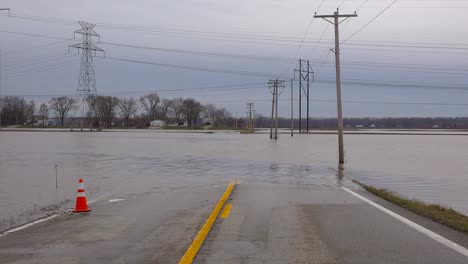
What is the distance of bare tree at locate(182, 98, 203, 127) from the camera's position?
7136 inches

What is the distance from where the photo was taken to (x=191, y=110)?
595 feet

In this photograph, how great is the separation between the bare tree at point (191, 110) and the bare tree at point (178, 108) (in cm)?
182

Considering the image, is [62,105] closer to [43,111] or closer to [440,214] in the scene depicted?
[43,111]

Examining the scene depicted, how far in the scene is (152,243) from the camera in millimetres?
7473

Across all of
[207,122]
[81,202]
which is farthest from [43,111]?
[81,202]

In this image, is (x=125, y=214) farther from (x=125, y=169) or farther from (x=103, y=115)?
(x=103, y=115)

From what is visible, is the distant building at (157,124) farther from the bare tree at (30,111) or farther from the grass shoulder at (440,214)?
the grass shoulder at (440,214)

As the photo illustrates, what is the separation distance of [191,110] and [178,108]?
230 inches

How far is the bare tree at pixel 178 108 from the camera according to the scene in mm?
184125

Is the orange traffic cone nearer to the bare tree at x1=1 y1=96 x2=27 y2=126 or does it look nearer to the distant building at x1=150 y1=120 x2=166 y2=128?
the distant building at x1=150 y1=120 x2=166 y2=128

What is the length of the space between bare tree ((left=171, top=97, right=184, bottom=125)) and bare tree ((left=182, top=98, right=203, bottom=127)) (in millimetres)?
1823

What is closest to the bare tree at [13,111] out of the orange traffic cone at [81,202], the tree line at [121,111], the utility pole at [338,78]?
the tree line at [121,111]

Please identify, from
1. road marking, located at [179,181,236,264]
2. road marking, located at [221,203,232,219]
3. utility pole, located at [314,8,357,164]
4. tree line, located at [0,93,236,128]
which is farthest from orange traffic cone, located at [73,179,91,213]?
tree line, located at [0,93,236,128]

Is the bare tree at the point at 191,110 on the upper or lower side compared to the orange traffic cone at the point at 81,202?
upper
